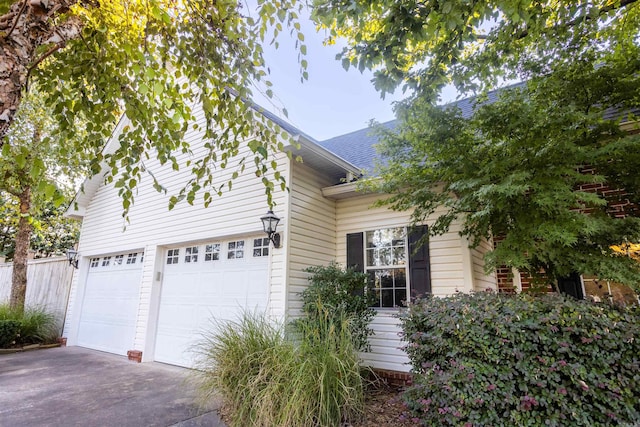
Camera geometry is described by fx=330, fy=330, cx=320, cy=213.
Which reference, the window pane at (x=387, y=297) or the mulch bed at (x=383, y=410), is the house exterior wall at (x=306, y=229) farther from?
the mulch bed at (x=383, y=410)

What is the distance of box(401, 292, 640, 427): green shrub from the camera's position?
2.63m

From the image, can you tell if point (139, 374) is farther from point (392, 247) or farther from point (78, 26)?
point (78, 26)

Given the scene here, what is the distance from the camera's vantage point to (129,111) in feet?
8.80

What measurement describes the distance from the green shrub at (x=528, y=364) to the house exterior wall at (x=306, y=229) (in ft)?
7.85

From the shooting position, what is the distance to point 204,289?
6.25 meters

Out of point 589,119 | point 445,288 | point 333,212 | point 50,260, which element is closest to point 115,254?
point 50,260

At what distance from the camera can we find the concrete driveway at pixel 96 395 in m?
3.68

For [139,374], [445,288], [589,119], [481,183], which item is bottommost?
[139,374]

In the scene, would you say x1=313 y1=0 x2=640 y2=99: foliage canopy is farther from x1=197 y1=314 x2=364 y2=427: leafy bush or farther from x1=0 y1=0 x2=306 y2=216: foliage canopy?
x1=197 y1=314 x2=364 y2=427: leafy bush

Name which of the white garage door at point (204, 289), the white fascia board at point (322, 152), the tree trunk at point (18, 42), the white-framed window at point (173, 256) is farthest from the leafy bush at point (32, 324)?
the tree trunk at point (18, 42)

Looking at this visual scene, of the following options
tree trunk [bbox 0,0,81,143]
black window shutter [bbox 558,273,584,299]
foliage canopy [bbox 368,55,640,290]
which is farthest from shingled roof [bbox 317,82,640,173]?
tree trunk [bbox 0,0,81,143]

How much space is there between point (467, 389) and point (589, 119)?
2.86 m

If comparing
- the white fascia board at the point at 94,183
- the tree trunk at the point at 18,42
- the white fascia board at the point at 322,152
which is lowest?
the tree trunk at the point at 18,42

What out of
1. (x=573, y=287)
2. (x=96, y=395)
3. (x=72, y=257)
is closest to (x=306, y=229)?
(x=96, y=395)
